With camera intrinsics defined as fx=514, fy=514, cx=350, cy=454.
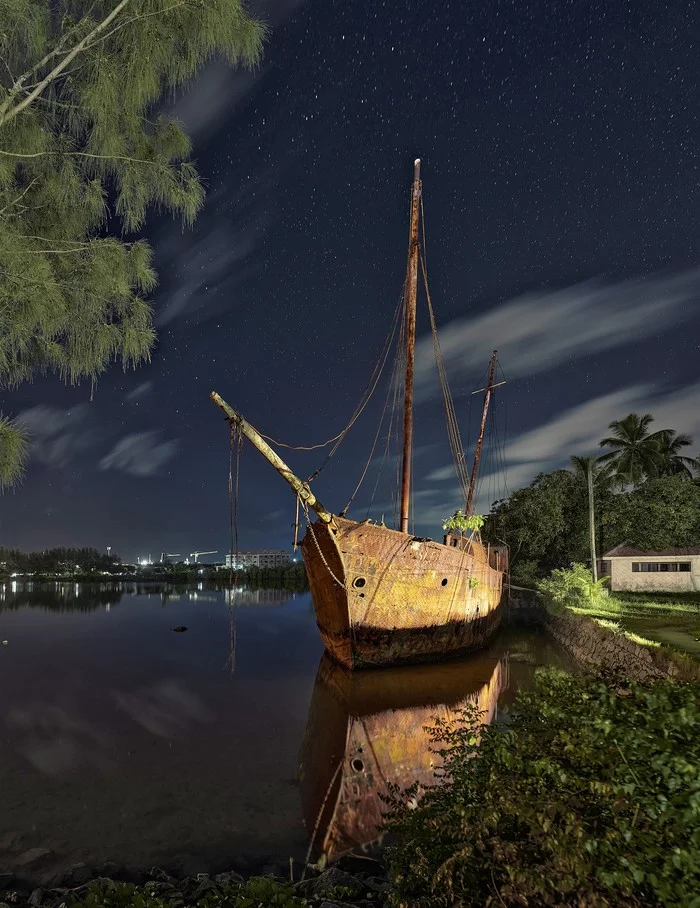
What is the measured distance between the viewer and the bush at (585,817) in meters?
2.23

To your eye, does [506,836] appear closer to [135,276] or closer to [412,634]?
[135,276]

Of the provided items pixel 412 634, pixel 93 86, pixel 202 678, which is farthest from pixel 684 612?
pixel 93 86

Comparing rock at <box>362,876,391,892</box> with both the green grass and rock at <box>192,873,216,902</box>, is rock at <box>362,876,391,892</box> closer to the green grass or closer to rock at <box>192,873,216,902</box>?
rock at <box>192,873,216,902</box>

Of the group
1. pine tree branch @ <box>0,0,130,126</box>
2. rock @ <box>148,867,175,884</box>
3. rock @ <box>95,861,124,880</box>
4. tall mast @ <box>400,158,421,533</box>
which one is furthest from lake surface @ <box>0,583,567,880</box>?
pine tree branch @ <box>0,0,130,126</box>

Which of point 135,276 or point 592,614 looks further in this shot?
point 592,614

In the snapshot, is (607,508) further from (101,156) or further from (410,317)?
(101,156)

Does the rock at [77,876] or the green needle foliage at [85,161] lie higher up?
the green needle foliage at [85,161]

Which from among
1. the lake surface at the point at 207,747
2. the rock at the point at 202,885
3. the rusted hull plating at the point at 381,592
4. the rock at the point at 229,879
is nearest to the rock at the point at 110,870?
the lake surface at the point at 207,747

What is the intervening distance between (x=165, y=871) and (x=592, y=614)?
63.8 feet

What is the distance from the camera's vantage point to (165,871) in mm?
6066

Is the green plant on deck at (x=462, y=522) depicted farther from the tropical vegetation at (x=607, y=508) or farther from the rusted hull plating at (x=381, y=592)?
the tropical vegetation at (x=607, y=508)

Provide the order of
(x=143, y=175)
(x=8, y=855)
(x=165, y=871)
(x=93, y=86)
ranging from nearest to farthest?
(x=165, y=871)
(x=8, y=855)
(x=93, y=86)
(x=143, y=175)

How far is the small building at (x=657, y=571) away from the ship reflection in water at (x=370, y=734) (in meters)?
18.0

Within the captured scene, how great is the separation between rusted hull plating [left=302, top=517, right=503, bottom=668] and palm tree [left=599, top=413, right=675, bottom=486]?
36.0 meters
